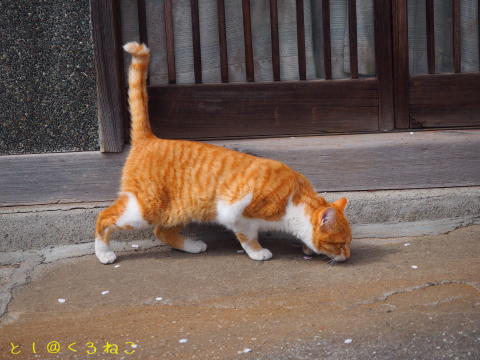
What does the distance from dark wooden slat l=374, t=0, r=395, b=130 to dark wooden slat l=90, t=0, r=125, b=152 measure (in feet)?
5.74

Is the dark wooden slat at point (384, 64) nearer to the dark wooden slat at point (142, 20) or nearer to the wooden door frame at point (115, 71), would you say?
the wooden door frame at point (115, 71)

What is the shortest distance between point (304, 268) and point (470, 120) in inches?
67.2

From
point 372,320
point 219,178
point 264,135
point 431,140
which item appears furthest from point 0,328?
point 431,140

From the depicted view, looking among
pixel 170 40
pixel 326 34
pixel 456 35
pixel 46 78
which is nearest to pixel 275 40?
pixel 326 34

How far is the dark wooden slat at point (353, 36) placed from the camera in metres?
4.14

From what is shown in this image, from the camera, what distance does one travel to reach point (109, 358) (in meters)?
2.64

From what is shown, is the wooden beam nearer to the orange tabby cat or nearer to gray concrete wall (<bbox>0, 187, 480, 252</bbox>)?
gray concrete wall (<bbox>0, 187, 480, 252</bbox>)

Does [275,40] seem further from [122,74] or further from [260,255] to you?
[260,255]

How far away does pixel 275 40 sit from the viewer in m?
4.17

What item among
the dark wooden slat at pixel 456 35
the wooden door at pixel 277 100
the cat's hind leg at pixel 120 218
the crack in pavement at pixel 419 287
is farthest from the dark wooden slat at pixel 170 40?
the crack in pavement at pixel 419 287

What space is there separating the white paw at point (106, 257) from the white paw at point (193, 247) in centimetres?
45

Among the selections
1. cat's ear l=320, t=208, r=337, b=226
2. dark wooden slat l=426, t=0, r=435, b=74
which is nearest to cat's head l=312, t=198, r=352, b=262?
cat's ear l=320, t=208, r=337, b=226

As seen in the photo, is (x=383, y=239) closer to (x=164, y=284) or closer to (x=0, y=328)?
(x=164, y=284)

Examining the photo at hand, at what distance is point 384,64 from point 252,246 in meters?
1.57
